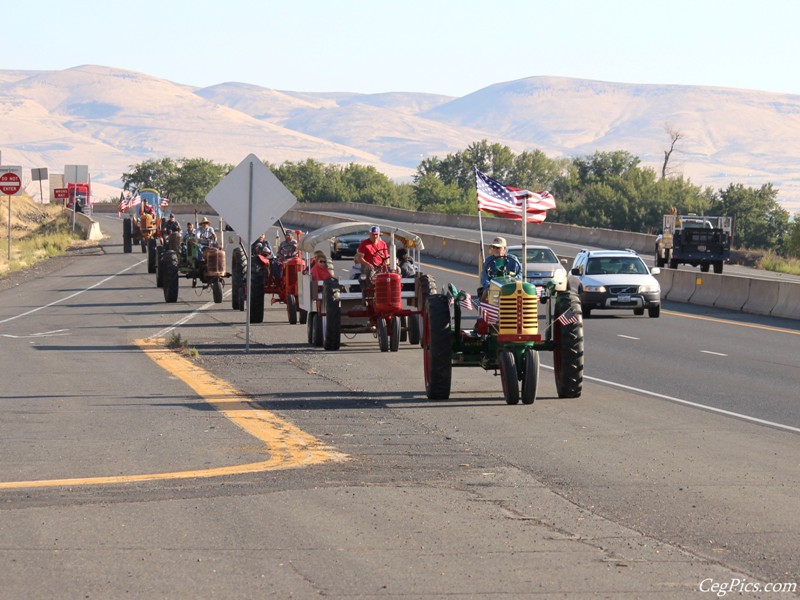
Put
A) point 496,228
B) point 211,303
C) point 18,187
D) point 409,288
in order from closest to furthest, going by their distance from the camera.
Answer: point 409,288
point 211,303
point 18,187
point 496,228

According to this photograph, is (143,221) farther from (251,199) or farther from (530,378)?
(530,378)

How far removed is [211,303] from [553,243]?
36271mm

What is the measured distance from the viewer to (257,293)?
2770 cm

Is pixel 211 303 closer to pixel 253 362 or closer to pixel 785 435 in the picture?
pixel 253 362

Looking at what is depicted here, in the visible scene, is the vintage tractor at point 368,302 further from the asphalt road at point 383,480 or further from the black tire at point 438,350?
the black tire at point 438,350

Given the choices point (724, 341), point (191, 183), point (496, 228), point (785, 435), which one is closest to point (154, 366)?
point (785, 435)

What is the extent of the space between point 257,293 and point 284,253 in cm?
152

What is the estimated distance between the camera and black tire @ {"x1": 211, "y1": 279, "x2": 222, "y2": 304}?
3303 cm

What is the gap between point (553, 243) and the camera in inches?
2665

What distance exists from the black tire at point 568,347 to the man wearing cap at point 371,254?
719 centimetres

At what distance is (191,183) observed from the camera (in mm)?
165750

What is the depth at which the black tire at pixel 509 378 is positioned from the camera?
14.9 m

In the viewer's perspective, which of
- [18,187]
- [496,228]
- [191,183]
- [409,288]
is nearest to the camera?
[409,288]

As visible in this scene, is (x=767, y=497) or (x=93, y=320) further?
(x=93, y=320)
